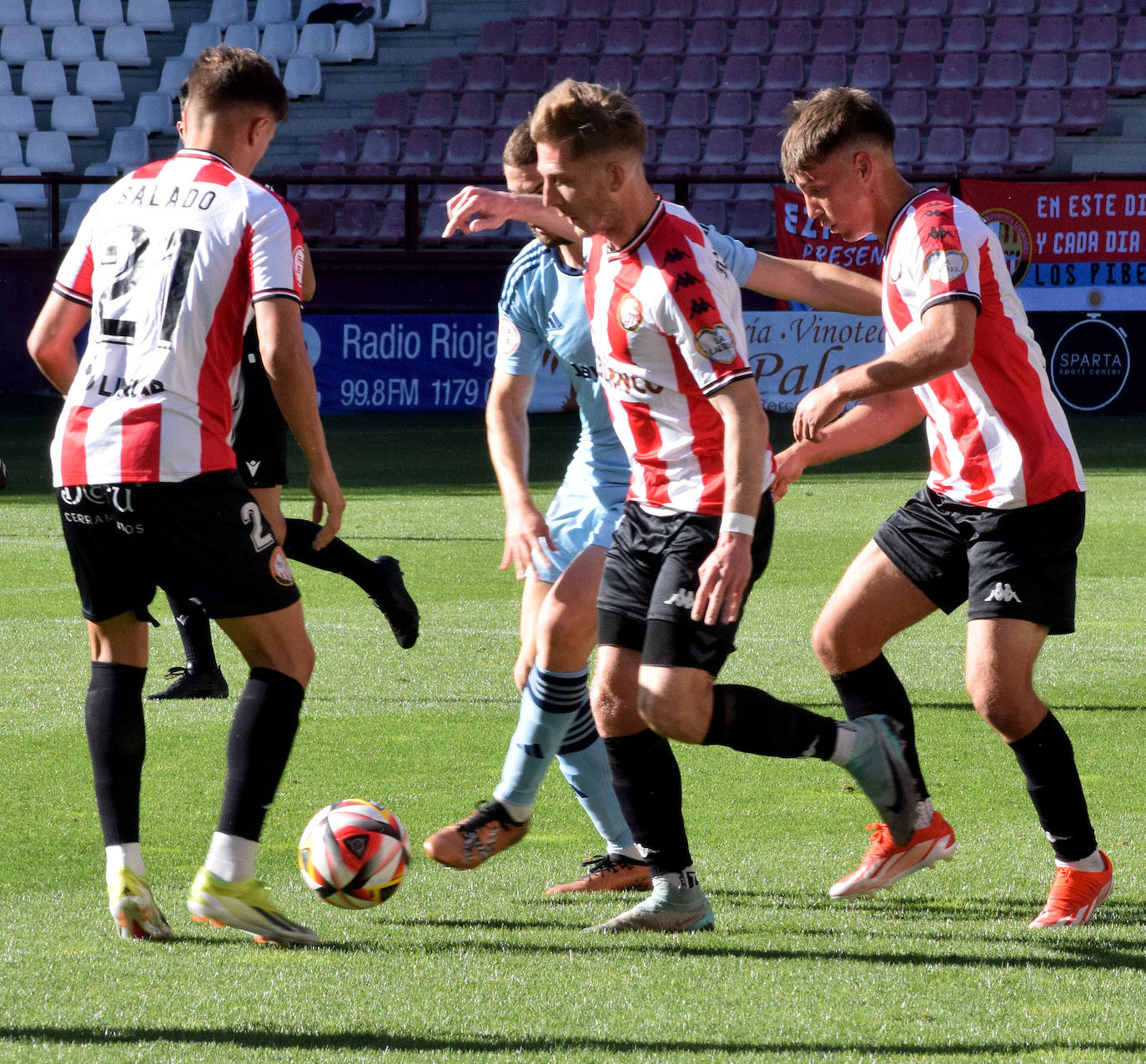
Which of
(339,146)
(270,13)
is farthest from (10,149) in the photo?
(339,146)

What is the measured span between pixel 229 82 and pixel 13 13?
77.8 feet

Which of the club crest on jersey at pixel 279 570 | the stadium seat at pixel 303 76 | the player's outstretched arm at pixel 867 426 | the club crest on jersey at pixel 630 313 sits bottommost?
the club crest on jersey at pixel 279 570

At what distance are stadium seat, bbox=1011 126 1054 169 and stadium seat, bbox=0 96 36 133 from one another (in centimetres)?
1355

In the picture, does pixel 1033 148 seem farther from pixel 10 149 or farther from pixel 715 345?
pixel 715 345

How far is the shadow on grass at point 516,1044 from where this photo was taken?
2.89 m

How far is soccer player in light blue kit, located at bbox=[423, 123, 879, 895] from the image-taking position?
13.4 feet

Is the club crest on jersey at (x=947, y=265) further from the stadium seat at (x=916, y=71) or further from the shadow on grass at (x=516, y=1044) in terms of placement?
the stadium seat at (x=916, y=71)

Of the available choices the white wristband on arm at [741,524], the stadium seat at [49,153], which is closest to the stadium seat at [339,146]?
the stadium seat at [49,153]

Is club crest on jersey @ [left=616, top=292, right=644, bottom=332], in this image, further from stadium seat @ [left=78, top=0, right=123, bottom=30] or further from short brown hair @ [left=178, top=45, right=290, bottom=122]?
stadium seat @ [left=78, top=0, right=123, bottom=30]

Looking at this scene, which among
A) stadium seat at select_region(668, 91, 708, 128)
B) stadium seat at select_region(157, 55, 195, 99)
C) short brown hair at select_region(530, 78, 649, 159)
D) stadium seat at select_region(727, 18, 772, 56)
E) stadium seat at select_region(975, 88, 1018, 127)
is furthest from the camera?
stadium seat at select_region(157, 55, 195, 99)

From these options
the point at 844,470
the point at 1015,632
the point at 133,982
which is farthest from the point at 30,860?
the point at 844,470

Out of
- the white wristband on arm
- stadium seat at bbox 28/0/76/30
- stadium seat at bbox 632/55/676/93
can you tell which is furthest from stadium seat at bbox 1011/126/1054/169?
the white wristband on arm

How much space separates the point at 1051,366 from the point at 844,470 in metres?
4.93

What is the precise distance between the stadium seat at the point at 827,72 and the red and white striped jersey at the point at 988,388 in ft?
65.6
